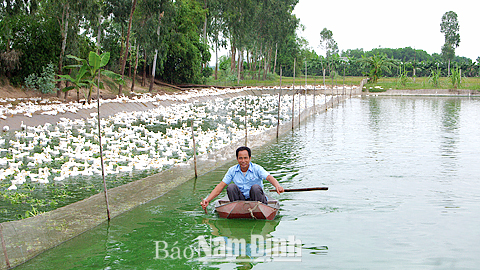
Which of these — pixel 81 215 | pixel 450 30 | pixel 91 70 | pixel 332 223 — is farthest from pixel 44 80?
pixel 450 30

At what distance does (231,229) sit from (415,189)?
443 centimetres

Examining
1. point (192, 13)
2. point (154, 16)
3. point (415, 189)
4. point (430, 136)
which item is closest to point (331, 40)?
point (192, 13)

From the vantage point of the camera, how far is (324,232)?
6848mm

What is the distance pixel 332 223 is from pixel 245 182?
1474 mm

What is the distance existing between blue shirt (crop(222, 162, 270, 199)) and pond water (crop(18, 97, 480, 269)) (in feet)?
1.69

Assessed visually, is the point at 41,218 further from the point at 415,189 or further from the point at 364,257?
the point at 415,189

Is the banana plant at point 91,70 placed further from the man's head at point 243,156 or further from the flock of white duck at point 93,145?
the man's head at point 243,156

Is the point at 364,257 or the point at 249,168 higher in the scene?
the point at 249,168

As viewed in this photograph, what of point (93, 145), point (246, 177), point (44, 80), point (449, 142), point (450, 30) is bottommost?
point (449, 142)

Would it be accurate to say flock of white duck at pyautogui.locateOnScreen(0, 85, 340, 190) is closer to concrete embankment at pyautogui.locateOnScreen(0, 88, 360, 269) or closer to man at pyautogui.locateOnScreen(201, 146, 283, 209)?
concrete embankment at pyautogui.locateOnScreen(0, 88, 360, 269)

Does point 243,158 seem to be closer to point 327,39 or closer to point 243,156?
point 243,156

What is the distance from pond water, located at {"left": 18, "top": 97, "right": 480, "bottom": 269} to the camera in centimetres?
578

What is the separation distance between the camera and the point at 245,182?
23.7 ft

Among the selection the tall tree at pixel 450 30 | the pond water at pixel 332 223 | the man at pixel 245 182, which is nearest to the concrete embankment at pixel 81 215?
the pond water at pixel 332 223
